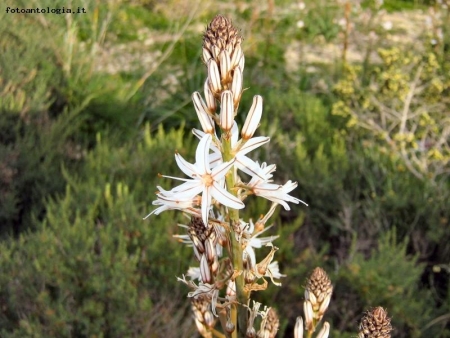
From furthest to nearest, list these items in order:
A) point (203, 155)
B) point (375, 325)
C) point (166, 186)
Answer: point (166, 186)
point (203, 155)
point (375, 325)

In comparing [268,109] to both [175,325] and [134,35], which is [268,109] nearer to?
[175,325]

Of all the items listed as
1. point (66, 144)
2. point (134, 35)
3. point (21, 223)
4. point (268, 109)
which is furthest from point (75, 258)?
point (134, 35)

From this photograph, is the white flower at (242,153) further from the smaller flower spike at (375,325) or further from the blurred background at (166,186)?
the blurred background at (166,186)

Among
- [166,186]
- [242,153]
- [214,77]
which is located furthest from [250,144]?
[166,186]

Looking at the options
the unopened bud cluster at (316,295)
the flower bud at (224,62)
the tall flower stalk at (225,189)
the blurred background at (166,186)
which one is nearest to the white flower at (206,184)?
the tall flower stalk at (225,189)

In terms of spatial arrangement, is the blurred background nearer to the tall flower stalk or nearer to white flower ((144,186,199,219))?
the tall flower stalk

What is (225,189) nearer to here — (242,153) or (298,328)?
(242,153)
